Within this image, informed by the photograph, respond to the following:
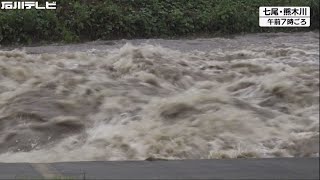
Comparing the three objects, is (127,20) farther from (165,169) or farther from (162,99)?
(165,169)

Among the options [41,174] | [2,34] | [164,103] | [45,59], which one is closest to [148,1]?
[45,59]

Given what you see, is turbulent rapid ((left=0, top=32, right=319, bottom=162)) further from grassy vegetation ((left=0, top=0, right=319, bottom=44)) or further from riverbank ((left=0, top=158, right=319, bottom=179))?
grassy vegetation ((left=0, top=0, right=319, bottom=44))

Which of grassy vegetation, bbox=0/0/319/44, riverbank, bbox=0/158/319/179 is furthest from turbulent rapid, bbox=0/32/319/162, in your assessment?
grassy vegetation, bbox=0/0/319/44

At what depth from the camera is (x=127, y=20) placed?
31.5 ft

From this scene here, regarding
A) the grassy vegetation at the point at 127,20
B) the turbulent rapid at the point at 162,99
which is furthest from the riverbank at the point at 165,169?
the grassy vegetation at the point at 127,20

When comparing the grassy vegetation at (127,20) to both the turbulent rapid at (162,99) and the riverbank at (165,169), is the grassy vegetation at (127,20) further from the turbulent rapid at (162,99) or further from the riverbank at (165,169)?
the riverbank at (165,169)

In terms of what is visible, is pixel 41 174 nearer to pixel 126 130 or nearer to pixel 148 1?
pixel 126 130

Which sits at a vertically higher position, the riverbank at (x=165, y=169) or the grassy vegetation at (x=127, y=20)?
the grassy vegetation at (x=127, y=20)

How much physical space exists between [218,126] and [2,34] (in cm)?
820

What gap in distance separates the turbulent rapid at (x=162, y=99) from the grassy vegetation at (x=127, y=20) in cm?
25

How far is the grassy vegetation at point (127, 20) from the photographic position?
24.0 ft

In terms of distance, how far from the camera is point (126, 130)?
22.9ft

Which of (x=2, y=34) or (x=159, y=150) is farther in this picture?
(x=2, y=34)

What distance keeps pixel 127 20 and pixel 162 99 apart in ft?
8.70
